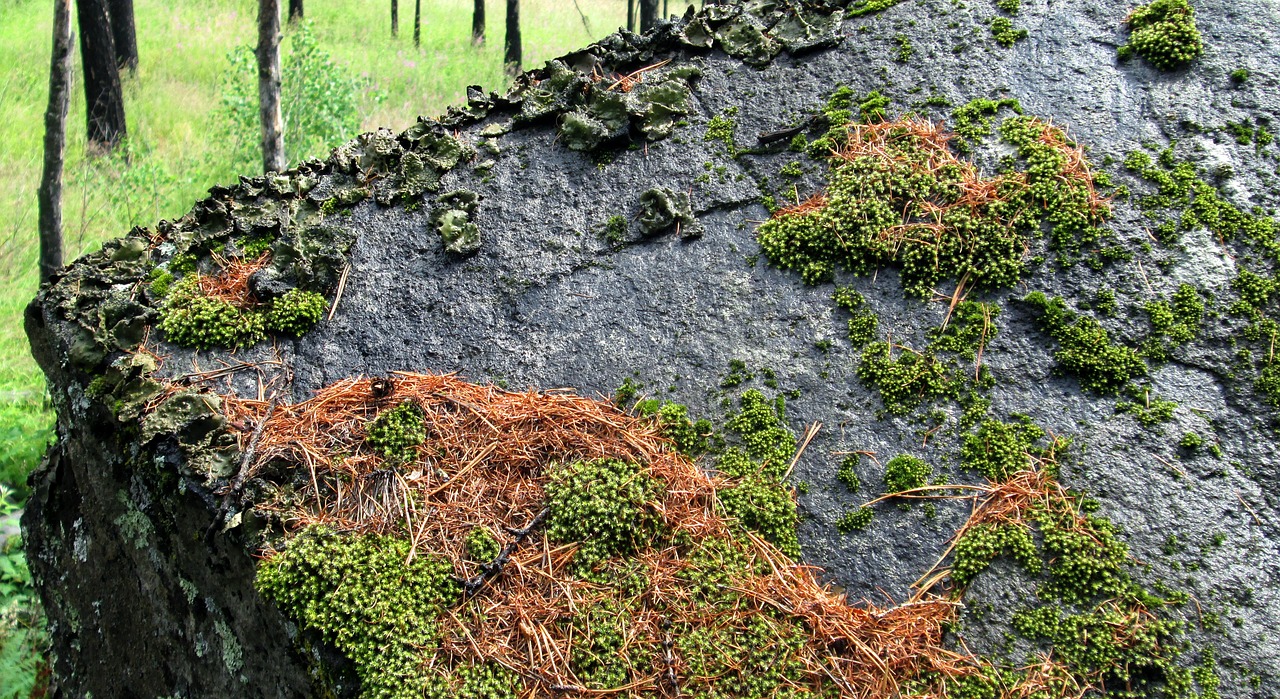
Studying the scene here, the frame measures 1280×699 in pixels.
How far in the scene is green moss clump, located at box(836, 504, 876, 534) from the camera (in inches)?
135

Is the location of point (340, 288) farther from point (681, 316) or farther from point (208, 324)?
point (681, 316)

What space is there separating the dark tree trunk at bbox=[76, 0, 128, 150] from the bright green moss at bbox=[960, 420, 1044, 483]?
1234 cm

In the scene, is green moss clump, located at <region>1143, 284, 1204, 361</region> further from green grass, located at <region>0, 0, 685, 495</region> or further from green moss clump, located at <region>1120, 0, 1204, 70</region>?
green grass, located at <region>0, 0, 685, 495</region>

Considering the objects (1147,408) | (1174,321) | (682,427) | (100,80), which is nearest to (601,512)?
(682,427)

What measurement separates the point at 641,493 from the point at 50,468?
3.57 m

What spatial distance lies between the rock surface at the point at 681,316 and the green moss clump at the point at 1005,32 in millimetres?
50

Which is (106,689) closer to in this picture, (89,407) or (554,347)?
(89,407)

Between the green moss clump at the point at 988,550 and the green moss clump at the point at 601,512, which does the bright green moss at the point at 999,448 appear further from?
the green moss clump at the point at 601,512

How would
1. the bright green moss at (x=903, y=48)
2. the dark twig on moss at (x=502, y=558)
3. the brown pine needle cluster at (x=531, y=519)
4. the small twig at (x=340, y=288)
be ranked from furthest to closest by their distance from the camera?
the bright green moss at (x=903, y=48) → the small twig at (x=340, y=288) → the dark twig on moss at (x=502, y=558) → the brown pine needle cluster at (x=531, y=519)

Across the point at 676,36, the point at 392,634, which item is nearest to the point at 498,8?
the point at 676,36

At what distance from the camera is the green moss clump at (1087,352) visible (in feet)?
11.6

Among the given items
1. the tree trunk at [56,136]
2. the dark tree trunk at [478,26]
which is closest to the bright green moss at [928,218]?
the tree trunk at [56,136]

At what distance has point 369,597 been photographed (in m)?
3.08

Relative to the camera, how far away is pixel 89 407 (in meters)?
3.97
